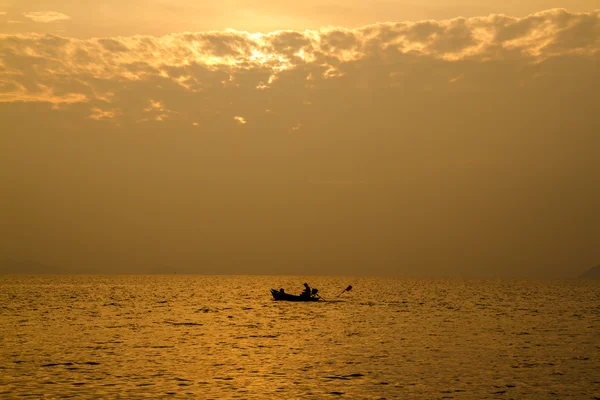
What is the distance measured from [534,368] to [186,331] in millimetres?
31500

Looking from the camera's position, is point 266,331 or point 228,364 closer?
point 228,364

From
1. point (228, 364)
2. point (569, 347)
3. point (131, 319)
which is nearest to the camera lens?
point (228, 364)

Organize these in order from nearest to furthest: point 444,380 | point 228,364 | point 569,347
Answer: point 444,380 < point 228,364 < point 569,347

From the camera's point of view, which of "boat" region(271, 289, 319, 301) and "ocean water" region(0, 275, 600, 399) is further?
"boat" region(271, 289, 319, 301)

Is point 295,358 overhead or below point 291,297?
below

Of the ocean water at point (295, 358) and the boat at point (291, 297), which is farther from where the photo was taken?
the boat at point (291, 297)

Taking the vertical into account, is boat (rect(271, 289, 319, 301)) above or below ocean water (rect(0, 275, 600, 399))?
above

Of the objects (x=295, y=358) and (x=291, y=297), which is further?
(x=291, y=297)

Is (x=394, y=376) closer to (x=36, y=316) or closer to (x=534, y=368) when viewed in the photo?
(x=534, y=368)

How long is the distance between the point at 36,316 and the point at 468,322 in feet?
162

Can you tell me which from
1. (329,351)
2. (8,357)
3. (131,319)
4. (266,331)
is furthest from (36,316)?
(329,351)

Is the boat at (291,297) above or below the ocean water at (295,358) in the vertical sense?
above

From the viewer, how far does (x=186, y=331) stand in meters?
60.6

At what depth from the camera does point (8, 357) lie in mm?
42156
